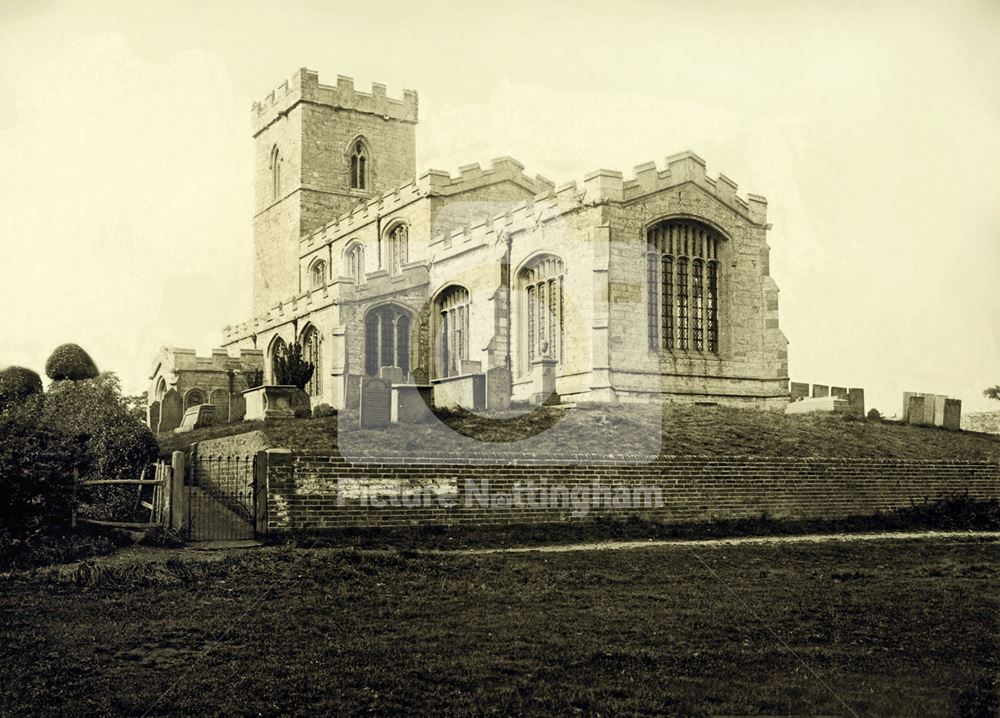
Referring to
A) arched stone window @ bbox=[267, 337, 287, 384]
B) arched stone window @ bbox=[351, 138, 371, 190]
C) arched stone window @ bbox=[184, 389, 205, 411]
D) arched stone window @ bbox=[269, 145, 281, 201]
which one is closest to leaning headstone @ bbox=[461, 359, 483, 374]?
arched stone window @ bbox=[267, 337, 287, 384]

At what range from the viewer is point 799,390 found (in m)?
32.9

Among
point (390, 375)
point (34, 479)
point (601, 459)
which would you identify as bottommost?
point (34, 479)

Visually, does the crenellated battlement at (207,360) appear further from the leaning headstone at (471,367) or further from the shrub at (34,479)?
the shrub at (34,479)

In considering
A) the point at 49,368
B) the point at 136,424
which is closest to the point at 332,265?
the point at 49,368

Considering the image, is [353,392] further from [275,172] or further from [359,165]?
[275,172]

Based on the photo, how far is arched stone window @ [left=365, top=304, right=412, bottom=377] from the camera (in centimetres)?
3491

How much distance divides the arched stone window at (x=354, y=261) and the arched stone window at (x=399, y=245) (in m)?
2.88

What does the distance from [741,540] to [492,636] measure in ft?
25.2

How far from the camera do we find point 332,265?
4806cm

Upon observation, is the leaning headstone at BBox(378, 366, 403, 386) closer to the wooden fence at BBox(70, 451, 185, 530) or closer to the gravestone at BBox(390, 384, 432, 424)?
the gravestone at BBox(390, 384, 432, 424)

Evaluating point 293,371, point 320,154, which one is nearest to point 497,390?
point 293,371

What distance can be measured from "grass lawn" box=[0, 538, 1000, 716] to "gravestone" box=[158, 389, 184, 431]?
21413 millimetres

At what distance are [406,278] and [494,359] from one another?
576cm

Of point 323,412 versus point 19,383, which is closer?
point 323,412
